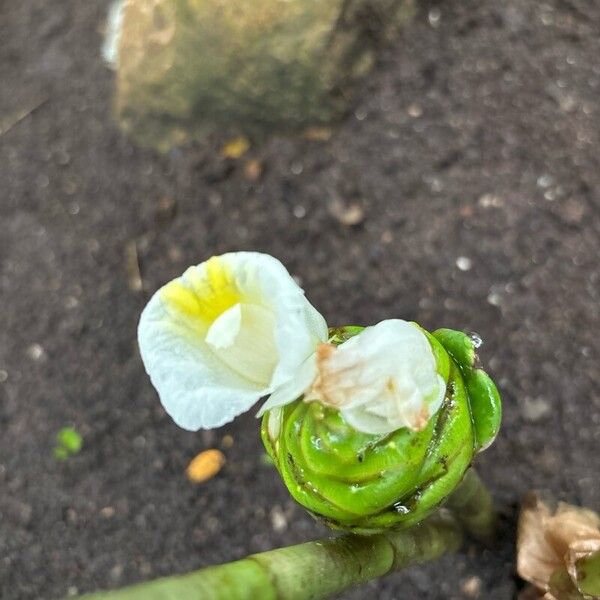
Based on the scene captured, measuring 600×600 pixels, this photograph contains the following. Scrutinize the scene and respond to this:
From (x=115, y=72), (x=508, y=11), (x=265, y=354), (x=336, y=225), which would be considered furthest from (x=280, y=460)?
(x=115, y=72)

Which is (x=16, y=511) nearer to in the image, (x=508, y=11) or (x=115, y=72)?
(x=115, y=72)

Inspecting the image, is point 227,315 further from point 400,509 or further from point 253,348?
point 400,509

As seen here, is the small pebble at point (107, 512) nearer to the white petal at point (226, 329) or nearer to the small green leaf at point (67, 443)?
the small green leaf at point (67, 443)

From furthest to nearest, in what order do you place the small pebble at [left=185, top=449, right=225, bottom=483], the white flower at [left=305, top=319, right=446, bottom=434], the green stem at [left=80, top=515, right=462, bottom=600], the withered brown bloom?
the small pebble at [left=185, top=449, right=225, bottom=483] < the withered brown bloom < the white flower at [left=305, top=319, right=446, bottom=434] < the green stem at [left=80, top=515, right=462, bottom=600]

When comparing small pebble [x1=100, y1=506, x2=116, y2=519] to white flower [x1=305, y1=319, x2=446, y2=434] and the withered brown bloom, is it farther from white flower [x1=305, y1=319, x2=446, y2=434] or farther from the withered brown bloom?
white flower [x1=305, y1=319, x2=446, y2=434]

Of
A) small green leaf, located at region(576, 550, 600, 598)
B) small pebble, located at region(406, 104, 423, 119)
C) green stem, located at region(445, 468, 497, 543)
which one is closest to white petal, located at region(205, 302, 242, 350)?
green stem, located at region(445, 468, 497, 543)

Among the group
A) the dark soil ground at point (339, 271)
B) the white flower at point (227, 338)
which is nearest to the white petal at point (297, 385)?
the white flower at point (227, 338)
